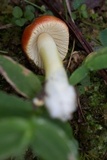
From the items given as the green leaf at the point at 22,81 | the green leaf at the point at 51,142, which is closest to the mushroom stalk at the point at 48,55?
the green leaf at the point at 22,81

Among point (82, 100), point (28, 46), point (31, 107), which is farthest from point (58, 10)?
point (31, 107)

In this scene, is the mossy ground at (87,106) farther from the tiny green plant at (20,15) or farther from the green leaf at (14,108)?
the green leaf at (14,108)

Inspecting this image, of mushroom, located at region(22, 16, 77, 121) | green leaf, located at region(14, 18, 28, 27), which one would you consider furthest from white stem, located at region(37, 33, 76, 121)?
green leaf, located at region(14, 18, 28, 27)

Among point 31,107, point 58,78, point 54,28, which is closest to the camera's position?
point 31,107

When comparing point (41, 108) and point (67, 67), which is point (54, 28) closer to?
point (67, 67)

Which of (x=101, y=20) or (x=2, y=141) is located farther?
(x=101, y=20)

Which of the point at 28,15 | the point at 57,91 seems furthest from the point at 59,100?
the point at 28,15
